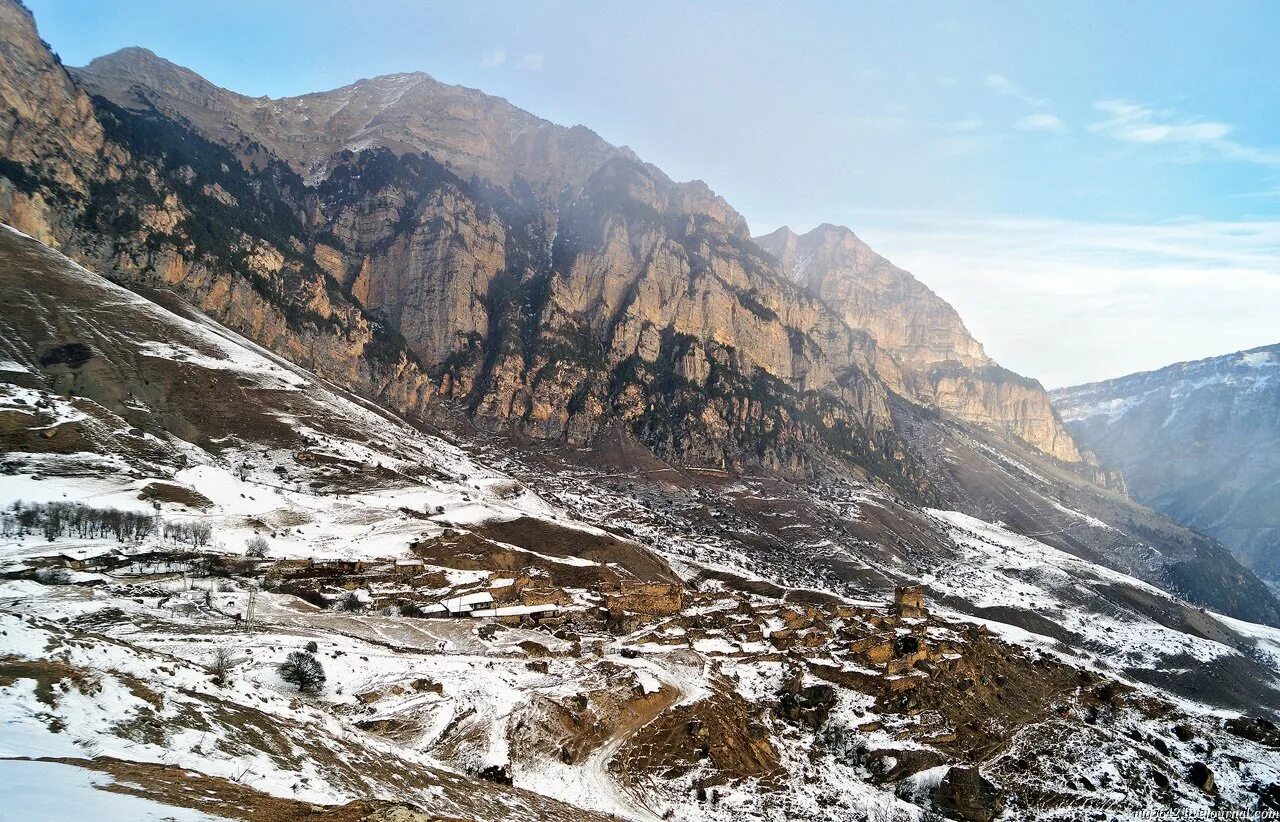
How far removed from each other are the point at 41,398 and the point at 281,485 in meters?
32.4

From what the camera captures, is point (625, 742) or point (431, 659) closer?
point (625, 742)

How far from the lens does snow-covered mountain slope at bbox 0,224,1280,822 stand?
1069 inches

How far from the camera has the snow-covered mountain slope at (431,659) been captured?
27.2m

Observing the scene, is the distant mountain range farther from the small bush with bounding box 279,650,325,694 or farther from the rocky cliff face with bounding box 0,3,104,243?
the rocky cliff face with bounding box 0,3,104,243

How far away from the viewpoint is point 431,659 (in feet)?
168

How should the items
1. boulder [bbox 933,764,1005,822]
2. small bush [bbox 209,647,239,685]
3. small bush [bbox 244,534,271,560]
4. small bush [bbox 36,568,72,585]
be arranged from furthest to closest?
small bush [bbox 244,534,271,560] → small bush [bbox 36,568,72,585] → boulder [bbox 933,764,1005,822] → small bush [bbox 209,647,239,685]

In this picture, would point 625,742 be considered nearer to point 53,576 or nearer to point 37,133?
point 53,576

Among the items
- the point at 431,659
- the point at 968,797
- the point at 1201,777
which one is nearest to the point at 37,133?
the point at 431,659

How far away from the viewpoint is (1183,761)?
46344mm

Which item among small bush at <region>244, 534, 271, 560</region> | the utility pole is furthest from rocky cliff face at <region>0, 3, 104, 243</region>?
the utility pole

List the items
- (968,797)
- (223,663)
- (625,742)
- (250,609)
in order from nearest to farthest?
1. (223,663)
2. (968,797)
3. (625,742)
4. (250,609)

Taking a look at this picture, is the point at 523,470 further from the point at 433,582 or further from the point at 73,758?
the point at 73,758

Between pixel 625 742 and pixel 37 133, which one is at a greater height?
pixel 37 133

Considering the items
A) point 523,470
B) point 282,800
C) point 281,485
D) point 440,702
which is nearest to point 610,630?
point 440,702
